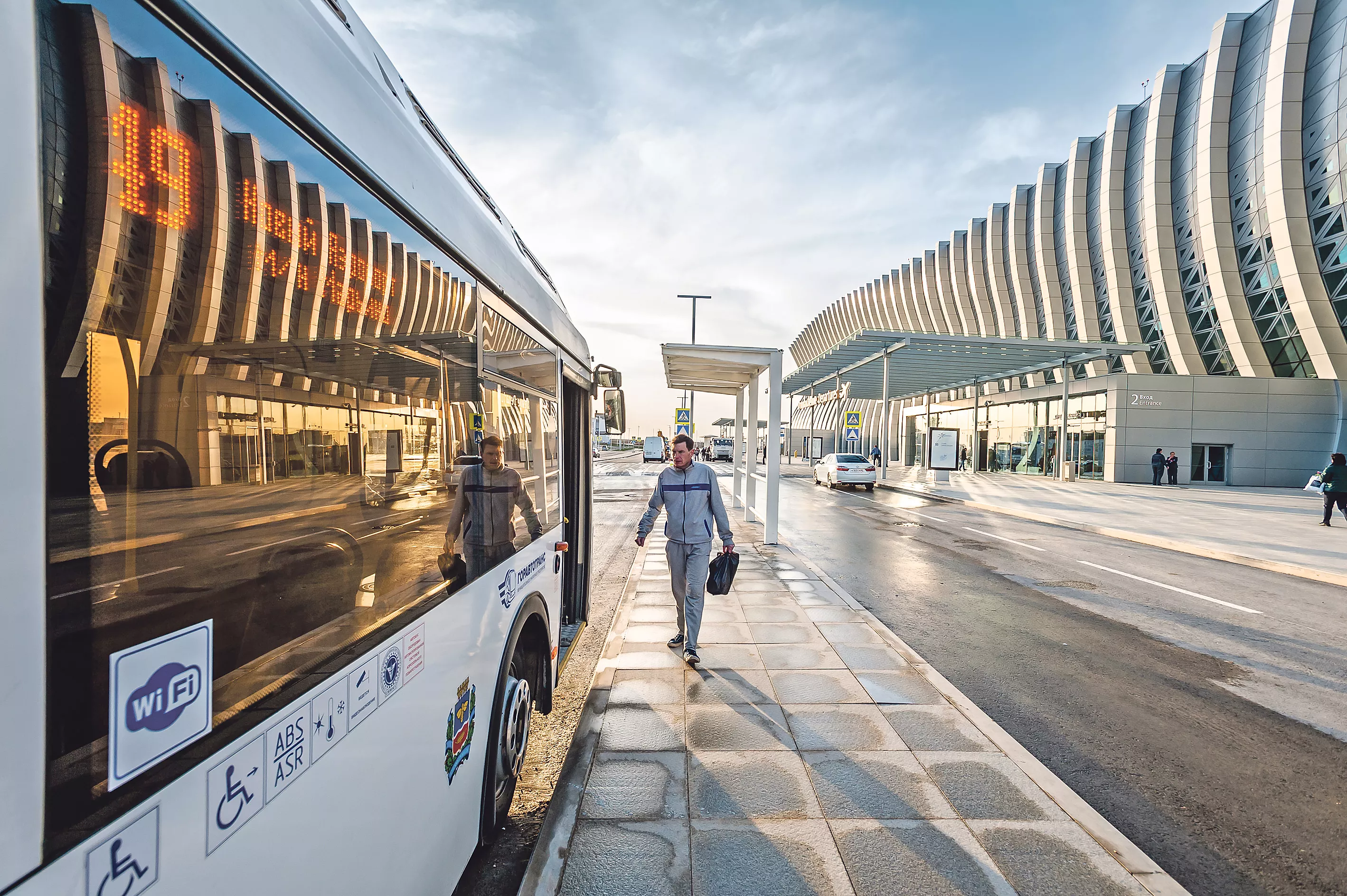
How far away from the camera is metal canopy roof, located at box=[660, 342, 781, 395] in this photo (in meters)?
11.9

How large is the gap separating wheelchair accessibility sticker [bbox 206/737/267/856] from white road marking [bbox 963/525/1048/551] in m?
13.3

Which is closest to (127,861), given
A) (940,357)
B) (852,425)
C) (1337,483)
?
(1337,483)

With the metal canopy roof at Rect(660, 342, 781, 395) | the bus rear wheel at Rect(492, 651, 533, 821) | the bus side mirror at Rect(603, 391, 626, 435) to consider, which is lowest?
the bus rear wheel at Rect(492, 651, 533, 821)

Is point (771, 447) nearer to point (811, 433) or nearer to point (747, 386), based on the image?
point (747, 386)

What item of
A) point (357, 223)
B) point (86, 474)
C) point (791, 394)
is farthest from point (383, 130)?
point (791, 394)

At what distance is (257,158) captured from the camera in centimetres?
142

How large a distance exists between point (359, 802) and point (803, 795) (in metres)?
2.47

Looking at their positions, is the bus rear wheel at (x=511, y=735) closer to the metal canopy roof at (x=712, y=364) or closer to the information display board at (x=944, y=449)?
the metal canopy roof at (x=712, y=364)

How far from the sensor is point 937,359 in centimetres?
2998

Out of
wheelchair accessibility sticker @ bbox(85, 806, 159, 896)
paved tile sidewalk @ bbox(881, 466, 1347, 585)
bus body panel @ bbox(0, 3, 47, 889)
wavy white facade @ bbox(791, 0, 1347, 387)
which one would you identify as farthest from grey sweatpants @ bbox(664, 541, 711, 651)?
wavy white facade @ bbox(791, 0, 1347, 387)

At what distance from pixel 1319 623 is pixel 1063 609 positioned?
269 centimetres

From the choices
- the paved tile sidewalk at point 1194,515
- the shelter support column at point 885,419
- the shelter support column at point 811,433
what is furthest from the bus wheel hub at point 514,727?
the shelter support column at point 811,433

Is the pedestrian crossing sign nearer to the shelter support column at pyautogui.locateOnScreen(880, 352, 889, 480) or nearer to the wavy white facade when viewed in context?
the shelter support column at pyautogui.locateOnScreen(880, 352, 889, 480)

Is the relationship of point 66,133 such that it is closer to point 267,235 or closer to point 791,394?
point 267,235
